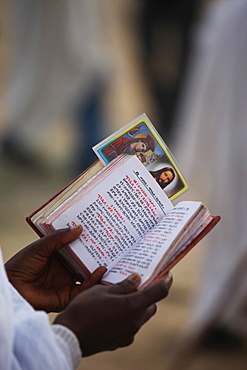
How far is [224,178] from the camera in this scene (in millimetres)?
2088

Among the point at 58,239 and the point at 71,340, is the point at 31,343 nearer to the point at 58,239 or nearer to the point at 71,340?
the point at 71,340

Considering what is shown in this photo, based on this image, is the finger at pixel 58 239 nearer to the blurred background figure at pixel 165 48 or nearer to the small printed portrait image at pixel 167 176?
the small printed portrait image at pixel 167 176

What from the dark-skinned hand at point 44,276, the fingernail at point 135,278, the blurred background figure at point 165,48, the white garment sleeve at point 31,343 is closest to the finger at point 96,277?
the dark-skinned hand at point 44,276

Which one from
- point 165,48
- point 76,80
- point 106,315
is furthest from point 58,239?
point 165,48

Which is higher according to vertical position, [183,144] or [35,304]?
[35,304]

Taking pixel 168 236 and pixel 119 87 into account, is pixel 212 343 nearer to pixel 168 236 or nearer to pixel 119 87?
pixel 168 236

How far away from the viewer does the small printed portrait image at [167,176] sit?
1179mm

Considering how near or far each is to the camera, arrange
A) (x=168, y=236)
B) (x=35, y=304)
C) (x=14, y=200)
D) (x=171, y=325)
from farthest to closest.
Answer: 1. (x=14, y=200)
2. (x=171, y=325)
3. (x=35, y=304)
4. (x=168, y=236)

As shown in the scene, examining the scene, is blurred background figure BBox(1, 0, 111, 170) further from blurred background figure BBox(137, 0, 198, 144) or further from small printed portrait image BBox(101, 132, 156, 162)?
small printed portrait image BBox(101, 132, 156, 162)

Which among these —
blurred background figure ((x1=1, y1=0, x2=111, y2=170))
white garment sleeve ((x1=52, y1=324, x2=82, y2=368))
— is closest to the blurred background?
blurred background figure ((x1=1, y1=0, x2=111, y2=170))

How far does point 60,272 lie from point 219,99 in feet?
3.96

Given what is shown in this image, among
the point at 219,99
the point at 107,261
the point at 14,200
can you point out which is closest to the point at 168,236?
the point at 107,261

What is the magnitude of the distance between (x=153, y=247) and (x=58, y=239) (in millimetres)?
200

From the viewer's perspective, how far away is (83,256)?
1.09 m
